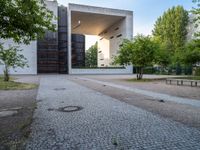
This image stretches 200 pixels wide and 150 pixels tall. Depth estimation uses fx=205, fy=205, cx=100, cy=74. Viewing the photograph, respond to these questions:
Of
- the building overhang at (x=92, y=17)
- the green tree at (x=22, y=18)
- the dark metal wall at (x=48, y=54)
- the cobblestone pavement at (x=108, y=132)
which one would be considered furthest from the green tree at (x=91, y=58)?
the cobblestone pavement at (x=108, y=132)

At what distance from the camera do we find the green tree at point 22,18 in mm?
5273

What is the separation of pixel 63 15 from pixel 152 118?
42.3 m

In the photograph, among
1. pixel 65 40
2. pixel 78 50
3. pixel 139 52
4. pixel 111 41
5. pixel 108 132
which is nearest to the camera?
pixel 108 132

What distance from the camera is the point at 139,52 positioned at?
21.3 meters

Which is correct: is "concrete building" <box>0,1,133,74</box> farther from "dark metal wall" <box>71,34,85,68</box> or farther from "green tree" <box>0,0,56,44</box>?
"green tree" <box>0,0,56,44</box>

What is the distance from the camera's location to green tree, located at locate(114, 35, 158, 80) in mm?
21141

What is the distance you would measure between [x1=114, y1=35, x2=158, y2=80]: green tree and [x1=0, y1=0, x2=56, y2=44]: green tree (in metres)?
16.0

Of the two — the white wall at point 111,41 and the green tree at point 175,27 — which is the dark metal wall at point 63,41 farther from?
the green tree at point 175,27

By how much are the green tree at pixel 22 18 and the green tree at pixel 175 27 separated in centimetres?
4931

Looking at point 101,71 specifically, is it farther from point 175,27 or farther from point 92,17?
point 175,27

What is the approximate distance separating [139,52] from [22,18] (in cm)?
1702

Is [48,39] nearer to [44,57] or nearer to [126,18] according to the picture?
[44,57]

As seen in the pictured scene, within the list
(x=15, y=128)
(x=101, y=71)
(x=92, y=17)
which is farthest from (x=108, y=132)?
(x=92, y=17)

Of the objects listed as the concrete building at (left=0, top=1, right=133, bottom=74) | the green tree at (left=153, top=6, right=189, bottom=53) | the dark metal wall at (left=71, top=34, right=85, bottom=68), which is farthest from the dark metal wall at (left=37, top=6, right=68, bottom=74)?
the green tree at (left=153, top=6, right=189, bottom=53)
